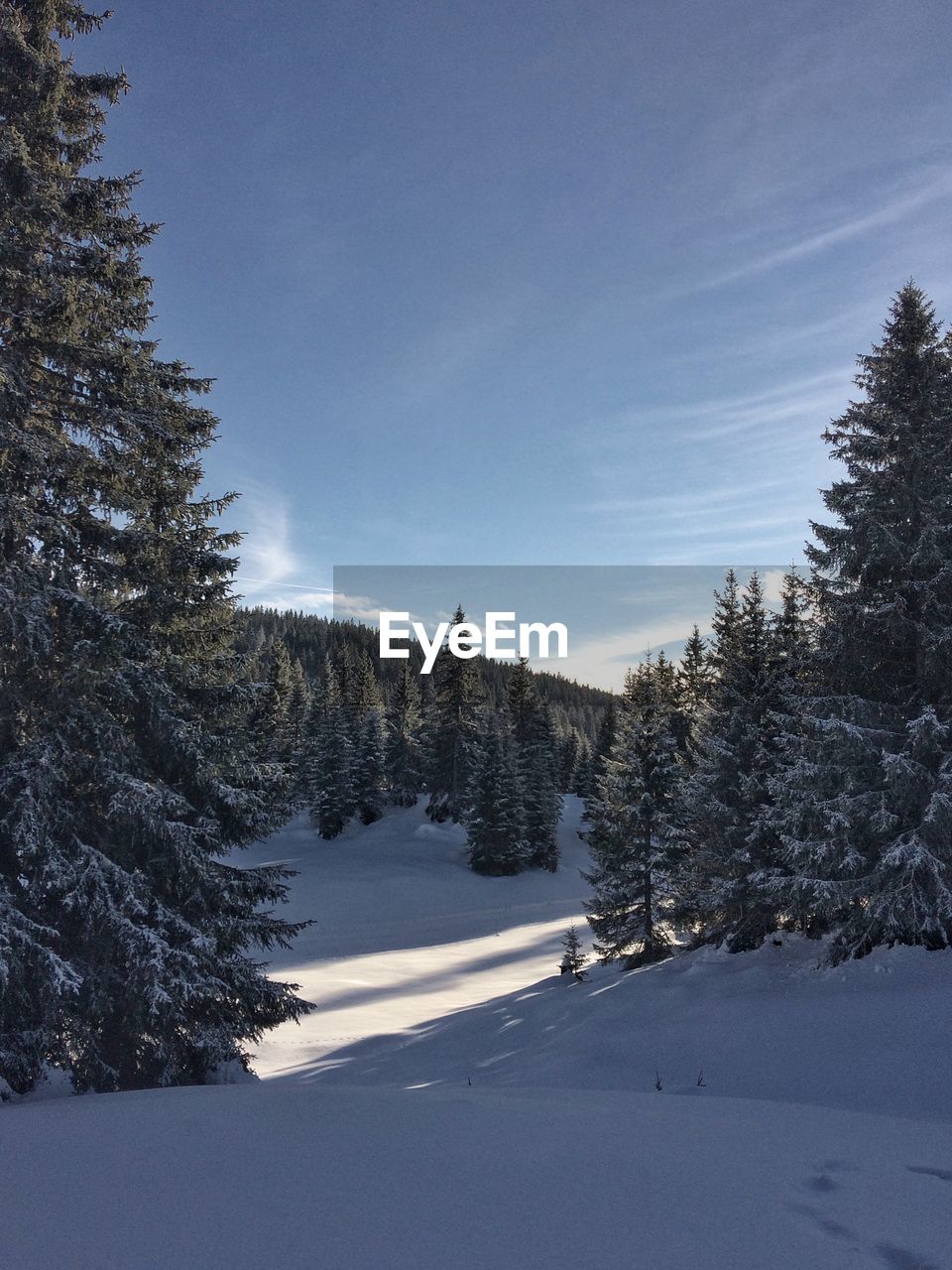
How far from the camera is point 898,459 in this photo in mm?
13109

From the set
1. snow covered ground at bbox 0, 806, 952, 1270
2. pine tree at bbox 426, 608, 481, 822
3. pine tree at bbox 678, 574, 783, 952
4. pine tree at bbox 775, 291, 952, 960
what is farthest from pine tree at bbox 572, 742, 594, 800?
snow covered ground at bbox 0, 806, 952, 1270

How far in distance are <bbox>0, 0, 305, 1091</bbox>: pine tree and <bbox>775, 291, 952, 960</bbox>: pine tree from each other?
9734 mm

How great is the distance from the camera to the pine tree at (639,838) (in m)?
20.2

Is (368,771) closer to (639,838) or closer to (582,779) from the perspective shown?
(582,779)

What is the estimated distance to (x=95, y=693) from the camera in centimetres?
780

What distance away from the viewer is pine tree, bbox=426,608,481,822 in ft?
159

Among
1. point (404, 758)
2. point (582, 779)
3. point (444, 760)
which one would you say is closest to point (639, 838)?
point (444, 760)

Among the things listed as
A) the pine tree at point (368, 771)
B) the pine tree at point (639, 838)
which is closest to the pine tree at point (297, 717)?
the pine tree at point (368, 771)

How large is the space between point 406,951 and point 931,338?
26.5m

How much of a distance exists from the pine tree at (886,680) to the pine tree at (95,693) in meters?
9.73

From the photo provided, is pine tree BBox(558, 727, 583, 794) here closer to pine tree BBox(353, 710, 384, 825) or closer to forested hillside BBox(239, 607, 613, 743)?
forested hillside BBox(239, 607, 613, 743)

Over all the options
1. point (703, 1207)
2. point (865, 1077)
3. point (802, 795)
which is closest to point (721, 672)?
point (802, 795)

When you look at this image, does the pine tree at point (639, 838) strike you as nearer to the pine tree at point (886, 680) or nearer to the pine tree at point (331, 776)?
the pine tree at point (886, 680)

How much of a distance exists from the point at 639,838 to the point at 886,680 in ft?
31.5
